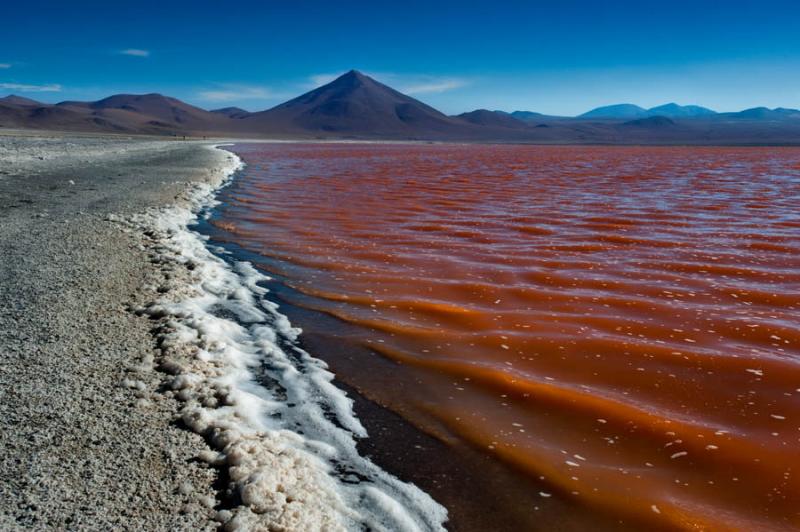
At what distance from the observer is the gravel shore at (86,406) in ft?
7.15

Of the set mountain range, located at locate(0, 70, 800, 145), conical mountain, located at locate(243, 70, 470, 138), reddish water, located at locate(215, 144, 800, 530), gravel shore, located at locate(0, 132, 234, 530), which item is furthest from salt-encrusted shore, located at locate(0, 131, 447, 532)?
conical mountain, located at locate(243, 70, 470, 138)

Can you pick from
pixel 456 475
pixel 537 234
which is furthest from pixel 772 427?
pixel 537 234

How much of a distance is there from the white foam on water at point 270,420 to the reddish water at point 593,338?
0.40 m

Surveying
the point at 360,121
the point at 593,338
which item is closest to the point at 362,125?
the point at 360,121

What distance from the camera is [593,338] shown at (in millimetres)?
4293

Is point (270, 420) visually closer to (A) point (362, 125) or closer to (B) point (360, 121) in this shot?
(A) point (362, 125)

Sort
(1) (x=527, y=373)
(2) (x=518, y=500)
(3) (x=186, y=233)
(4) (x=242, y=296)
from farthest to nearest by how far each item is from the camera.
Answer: (3) (x=186, y=233) → (4) (x=242, y=296) → (1) (x=527, y=373) → (2) (x=518, y=500)

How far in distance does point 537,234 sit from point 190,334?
211 inches

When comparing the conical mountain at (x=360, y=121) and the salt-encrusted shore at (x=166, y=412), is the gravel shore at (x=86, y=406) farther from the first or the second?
the conical mountain at (x=360, y=121)

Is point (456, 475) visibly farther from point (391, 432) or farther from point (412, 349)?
point (412, 349)

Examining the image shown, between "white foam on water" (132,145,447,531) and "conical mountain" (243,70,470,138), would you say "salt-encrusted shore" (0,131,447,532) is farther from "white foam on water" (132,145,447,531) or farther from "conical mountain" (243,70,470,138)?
"conical mountain" (243,70,470,138)

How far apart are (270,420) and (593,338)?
240 centimetres

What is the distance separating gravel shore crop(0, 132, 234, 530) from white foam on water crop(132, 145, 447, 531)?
0.14 meters

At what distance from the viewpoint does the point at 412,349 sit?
418cm
